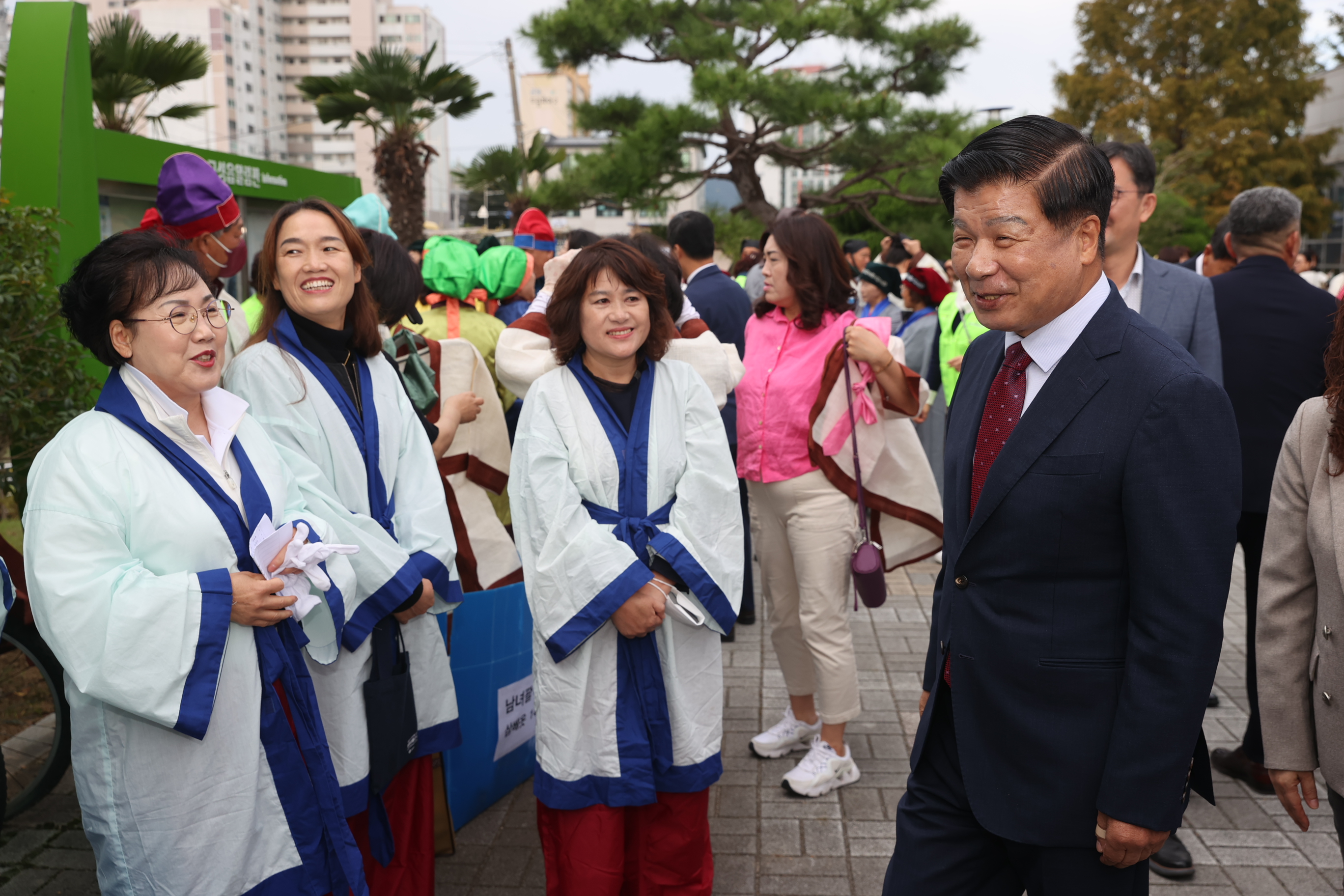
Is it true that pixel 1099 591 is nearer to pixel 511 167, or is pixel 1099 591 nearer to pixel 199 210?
pixel 199 210

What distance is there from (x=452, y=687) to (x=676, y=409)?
0.98 m

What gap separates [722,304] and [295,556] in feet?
11.4

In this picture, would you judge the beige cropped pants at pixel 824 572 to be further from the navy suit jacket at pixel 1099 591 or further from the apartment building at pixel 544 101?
the apartment building at pixel 544 101

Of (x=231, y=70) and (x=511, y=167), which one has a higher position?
(x=231, y=70)

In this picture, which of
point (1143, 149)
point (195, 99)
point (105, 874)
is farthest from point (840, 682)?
point (195, 99)

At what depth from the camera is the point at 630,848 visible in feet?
9.07

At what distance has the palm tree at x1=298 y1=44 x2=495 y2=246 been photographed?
614 inches

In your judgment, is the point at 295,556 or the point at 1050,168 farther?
the point at 295,556

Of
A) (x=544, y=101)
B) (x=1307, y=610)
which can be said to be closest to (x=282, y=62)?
(x=544, y=101)

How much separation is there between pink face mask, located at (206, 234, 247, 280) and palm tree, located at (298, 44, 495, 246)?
11.7 m

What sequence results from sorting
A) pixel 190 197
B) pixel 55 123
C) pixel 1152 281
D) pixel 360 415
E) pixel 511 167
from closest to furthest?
pixel 360 415 → pixel 190 197 → pixel 1152 281 → pixel 55 123 → pixel 511 167

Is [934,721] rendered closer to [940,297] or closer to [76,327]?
[76,327]

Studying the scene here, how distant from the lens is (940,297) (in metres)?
7.52

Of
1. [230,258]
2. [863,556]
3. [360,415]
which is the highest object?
[230,258]
